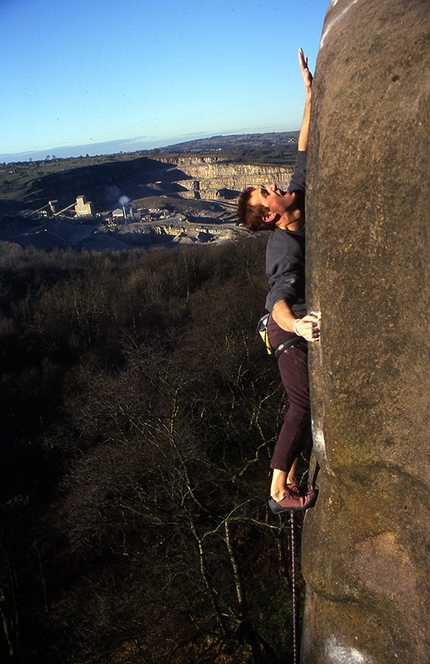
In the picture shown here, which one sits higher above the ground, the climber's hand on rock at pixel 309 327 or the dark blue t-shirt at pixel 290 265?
the dark blue t-shirt at pixel 290 265

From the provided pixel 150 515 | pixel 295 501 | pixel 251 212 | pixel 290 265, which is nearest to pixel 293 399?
pixel 295 501

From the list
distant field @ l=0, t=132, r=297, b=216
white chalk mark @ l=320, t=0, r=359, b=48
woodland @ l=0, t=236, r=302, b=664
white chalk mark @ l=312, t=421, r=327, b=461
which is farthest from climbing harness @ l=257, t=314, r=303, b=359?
distant field @ l=0, t=132, r=297, b=216

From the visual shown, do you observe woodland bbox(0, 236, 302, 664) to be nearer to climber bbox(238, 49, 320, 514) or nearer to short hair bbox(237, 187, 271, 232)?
climber bbox(238, 49, 320, 514)

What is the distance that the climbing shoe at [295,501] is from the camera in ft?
12.8

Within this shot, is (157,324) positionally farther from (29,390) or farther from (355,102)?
(355,102)

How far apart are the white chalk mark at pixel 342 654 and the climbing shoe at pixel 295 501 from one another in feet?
2.87

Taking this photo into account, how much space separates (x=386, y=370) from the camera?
10.5 feet

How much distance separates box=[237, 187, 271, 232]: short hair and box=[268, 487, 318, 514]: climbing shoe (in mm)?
1943

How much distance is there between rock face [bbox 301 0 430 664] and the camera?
9.70 feet

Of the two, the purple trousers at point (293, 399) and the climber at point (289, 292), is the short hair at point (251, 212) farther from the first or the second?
the purple trousers at point (293, 399)

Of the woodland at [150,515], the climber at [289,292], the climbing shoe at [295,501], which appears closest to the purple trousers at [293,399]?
the climber at [289,292]

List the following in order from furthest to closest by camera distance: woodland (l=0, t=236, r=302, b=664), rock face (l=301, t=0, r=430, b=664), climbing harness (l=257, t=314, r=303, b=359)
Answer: woodland (l=0, t=236, r=302, b=664) < climbing harness (l=257, t=314, r=303, b=359) < rock face (l=301, t=0, r=430, b=664)

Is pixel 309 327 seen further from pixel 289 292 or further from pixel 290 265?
pixel 290 265

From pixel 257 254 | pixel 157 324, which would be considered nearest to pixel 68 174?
pixel 257 254
